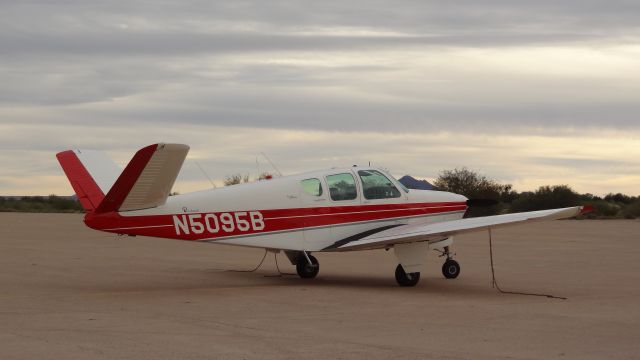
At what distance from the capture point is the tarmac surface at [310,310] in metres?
10.2

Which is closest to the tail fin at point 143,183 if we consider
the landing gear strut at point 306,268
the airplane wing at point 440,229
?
the airplane wing at point 440,229

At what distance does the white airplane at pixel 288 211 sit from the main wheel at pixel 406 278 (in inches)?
0.7

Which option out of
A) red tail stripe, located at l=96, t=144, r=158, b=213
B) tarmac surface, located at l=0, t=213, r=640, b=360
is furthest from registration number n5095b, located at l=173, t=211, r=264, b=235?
red tail stripe, located at l=96, t=144, r=158, b=213

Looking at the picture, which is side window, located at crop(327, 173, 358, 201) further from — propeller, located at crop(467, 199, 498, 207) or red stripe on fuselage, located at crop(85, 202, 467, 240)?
propeller, located at crop(467, 199, 498, 207)

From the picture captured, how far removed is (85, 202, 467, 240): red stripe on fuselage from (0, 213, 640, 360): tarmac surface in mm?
944

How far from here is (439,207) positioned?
18.7 m

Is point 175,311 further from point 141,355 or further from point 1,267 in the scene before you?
point 1,267

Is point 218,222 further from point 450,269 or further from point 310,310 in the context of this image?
point 450,269

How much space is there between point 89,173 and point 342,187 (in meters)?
4.31

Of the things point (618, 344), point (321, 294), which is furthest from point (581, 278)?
→ point (618, 344)

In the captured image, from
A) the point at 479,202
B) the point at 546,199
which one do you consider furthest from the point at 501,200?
the point at 546,199

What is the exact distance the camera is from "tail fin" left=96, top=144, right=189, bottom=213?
14336mm

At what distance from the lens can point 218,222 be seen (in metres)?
16.1

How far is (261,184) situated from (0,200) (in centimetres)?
8020
